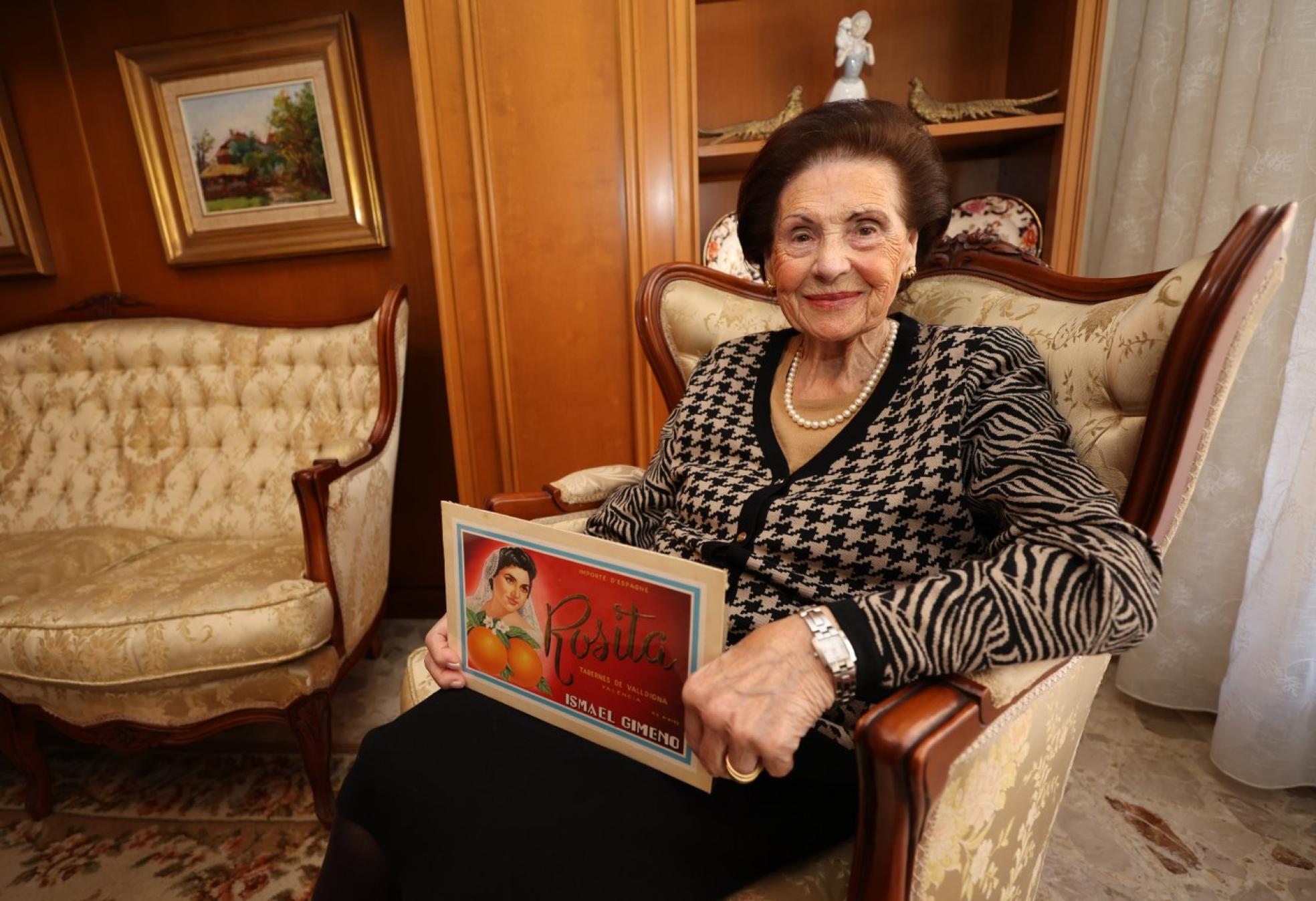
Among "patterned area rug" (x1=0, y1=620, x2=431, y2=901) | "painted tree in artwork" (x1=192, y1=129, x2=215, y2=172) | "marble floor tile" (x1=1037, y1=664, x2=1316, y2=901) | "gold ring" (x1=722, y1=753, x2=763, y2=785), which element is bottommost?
"patterned area rug" (x1=0, y1=620, x2=431, y2=901)

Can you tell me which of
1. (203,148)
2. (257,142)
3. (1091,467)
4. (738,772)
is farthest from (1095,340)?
(203,148)

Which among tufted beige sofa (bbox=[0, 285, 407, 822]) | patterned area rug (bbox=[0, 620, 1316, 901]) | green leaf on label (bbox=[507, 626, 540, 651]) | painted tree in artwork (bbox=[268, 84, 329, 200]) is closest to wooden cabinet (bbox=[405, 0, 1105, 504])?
tufted beige sofa (bbox=[0, 285, 407, 822])

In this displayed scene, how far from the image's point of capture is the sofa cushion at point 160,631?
50.6 inches

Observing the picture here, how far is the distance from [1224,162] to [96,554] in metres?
2.80

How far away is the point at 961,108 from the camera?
1.48 metres

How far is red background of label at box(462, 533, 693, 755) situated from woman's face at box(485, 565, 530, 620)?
13 millimetres

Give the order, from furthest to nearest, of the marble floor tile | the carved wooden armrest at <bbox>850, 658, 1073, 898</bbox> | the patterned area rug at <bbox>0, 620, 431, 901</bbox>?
the patterned area rug at <bbox>0, 620, 431, 901</bbox> → the marble floor tile → the carved wooden armrest at <bbox>850, 658, 1073, 898</bbox>

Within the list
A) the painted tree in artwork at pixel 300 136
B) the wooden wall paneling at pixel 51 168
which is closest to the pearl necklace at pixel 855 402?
the painted tree in artwork at pixel 300 136

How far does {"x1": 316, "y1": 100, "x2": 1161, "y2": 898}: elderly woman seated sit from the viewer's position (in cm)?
56

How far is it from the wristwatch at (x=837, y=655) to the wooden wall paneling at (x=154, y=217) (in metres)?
1.82

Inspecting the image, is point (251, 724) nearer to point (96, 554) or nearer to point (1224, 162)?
point (96, 554)

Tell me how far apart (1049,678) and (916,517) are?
21 centimetres

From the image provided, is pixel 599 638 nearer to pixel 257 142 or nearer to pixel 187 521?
pixel 187 521

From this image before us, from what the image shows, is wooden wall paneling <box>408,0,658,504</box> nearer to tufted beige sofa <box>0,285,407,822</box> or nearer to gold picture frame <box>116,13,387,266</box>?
tufted beige sofa <box>0,285,407,822</box>
